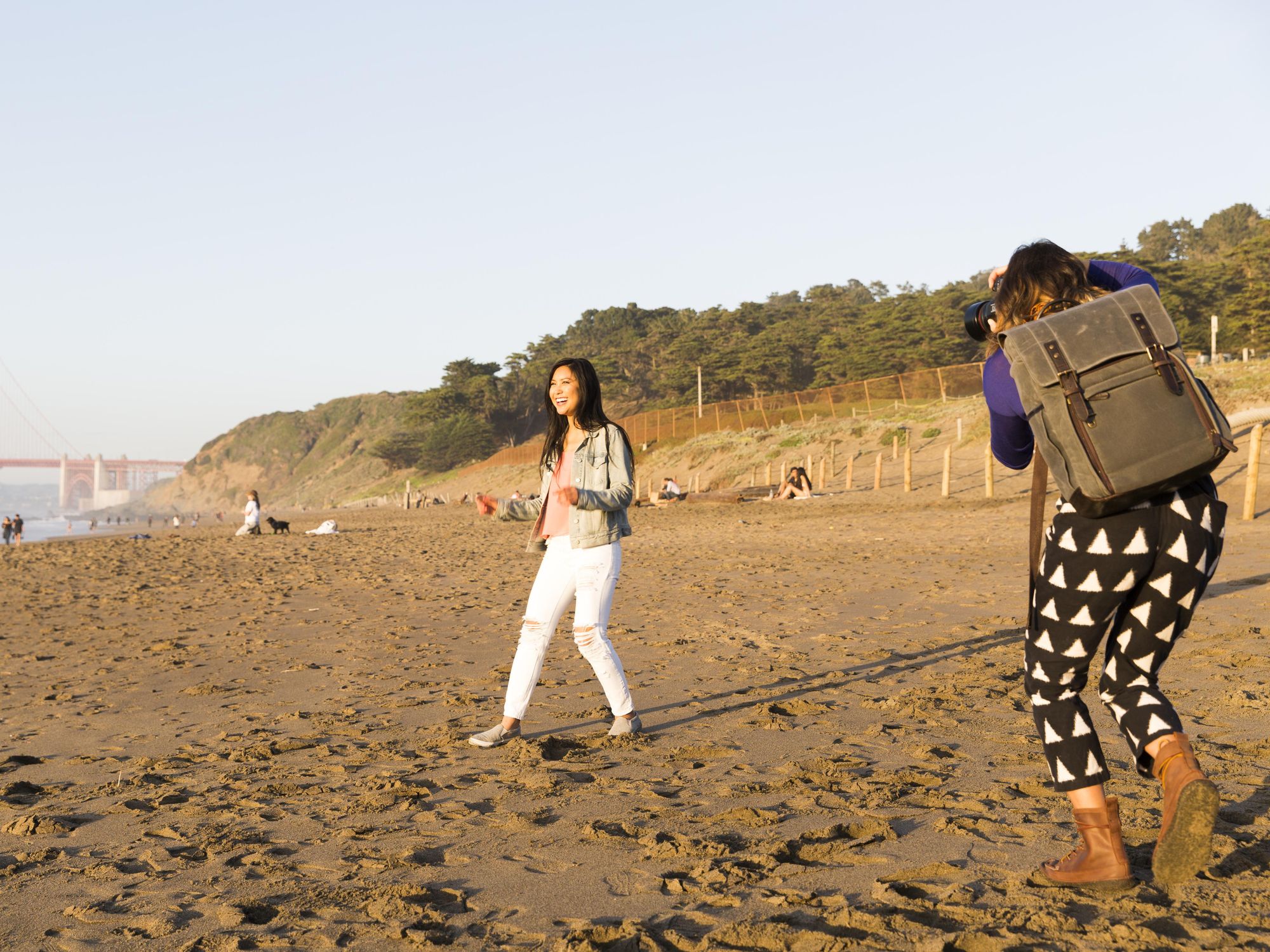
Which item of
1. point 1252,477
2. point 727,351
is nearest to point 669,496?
point 1252,477

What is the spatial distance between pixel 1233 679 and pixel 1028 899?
355 centimetres

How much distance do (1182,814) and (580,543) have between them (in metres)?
2.72

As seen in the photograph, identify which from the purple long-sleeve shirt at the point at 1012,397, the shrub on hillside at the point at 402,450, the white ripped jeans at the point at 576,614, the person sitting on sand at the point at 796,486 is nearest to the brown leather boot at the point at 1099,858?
the purple long-sleeve shirt at the point at 1012,397

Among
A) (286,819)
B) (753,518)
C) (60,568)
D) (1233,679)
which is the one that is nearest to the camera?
(286,819)

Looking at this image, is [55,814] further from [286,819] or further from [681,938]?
[681,938]

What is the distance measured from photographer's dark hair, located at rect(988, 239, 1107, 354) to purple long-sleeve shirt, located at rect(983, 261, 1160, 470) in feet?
0.21

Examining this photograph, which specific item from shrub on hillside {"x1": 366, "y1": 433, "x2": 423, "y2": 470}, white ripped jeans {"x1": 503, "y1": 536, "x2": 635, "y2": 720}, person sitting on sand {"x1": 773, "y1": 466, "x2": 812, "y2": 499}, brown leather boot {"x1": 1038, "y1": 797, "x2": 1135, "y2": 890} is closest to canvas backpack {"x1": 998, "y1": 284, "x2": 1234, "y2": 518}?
brown leather boot {"x1": 1038, "y1": 797, "x2": 1135, "y2": 890}

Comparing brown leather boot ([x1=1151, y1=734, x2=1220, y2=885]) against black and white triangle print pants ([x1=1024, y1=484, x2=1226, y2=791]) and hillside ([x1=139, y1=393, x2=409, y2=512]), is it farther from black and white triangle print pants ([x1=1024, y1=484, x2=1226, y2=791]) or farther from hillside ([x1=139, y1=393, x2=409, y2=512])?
hillside ([x1=139, y1=393, x2=409, y2=512])

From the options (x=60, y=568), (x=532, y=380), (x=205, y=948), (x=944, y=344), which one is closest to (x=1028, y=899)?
(x=205, y=948)

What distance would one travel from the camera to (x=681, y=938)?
247 centimetres

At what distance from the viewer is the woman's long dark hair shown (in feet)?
15.6

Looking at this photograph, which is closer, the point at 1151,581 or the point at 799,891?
the point at 1151,581

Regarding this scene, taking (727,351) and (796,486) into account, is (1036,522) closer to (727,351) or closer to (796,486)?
(796,486)

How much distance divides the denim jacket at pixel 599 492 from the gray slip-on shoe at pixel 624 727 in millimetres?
889
